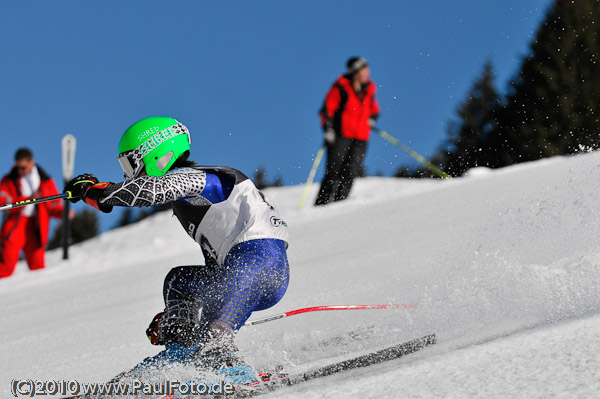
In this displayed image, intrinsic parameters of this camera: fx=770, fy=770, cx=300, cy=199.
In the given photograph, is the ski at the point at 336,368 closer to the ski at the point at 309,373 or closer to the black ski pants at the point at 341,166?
the ski at the point at 309,373

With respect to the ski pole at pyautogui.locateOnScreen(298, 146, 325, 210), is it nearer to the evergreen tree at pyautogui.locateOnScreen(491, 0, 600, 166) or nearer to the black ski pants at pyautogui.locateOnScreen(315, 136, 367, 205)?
the black ski pants at pyautogui.locateOnScreen(315, 136, 367, 205)

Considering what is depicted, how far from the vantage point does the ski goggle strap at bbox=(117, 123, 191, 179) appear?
311 cm

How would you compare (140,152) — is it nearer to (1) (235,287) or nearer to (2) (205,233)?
(2) (205,233)

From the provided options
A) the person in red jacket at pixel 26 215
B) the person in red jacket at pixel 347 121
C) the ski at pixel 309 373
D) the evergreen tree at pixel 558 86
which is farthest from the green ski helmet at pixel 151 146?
the evergreen tree at pixel 558 86

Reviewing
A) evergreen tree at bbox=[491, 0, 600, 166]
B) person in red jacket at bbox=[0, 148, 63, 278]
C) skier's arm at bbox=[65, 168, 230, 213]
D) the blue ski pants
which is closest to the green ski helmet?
skier's arm at bbox=[65, 168, 230, 213]

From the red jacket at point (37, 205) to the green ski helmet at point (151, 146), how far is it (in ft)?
19.7

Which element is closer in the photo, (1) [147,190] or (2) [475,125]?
(1) [147,190]

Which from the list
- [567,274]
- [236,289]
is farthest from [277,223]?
[567,274]

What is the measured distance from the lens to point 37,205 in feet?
29.6

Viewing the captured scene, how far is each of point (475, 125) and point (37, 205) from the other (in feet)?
84.2

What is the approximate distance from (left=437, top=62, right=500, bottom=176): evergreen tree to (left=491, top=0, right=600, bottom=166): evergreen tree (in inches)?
48.7

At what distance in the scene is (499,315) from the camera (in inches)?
136

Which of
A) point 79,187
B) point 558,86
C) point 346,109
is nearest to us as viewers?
point 79,187

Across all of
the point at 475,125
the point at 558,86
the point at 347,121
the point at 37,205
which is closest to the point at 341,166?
the point at 347,121
